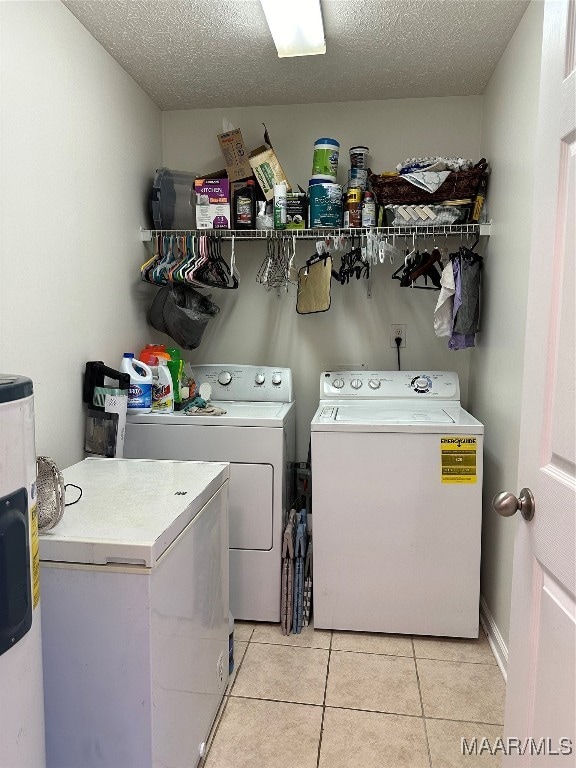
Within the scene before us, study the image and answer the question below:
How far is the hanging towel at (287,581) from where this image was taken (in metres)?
2.37

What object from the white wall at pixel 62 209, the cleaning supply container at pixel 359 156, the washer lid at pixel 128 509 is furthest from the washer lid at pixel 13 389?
the cleaning supply container at pixel 359 156

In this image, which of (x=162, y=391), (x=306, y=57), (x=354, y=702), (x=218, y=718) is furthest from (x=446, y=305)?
(x=218, y=718)

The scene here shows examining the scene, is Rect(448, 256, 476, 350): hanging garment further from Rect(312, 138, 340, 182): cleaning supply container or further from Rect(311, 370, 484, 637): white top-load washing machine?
Rect(312, 138, 340, 182): cleaning supply container

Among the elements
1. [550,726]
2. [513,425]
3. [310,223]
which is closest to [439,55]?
[310,223]

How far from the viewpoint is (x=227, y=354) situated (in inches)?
120

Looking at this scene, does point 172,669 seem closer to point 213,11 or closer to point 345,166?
point 213,11

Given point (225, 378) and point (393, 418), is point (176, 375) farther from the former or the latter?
point (393, 418)

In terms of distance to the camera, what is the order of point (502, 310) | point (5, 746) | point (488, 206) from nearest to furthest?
point (5, 746) → point (502, 310) → point (488, 206)

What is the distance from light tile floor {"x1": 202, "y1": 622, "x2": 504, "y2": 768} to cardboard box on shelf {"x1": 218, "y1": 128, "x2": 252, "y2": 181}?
2140 millimetres

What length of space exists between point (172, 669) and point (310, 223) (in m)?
1.96

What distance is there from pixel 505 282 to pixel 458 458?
74 cm

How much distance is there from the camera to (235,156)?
2.71m

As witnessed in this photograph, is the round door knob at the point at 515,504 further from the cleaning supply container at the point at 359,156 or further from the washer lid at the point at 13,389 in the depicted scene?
the cleaning supply container at the point at 359,156

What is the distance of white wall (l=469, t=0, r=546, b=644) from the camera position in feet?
6.43
